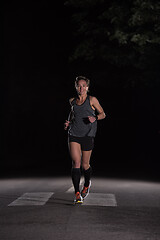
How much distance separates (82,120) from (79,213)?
6.09 feet

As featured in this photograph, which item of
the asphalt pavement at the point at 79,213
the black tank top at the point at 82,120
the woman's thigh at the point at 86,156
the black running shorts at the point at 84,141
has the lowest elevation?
the asphalt pavement at the point at 79,213

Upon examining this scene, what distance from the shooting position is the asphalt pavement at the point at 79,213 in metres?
6.76

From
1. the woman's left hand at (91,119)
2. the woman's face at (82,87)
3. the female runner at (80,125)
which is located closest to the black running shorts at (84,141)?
the female runner at (80,125)

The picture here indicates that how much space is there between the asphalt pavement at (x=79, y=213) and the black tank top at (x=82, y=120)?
3.88ft

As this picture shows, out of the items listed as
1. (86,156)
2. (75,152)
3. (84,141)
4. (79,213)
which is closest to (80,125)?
(84,141)

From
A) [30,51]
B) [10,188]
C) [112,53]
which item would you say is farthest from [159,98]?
[10,188]

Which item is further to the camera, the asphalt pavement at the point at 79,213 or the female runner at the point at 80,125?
the female runner at the point at 80,125

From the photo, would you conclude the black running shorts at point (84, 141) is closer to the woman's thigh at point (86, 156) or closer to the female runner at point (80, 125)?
the female runner at point (80, 125)

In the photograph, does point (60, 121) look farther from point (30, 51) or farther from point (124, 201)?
point (124, 201)

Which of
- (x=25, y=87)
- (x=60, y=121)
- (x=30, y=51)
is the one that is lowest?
(x=60, y=121)

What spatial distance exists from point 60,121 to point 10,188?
41.1 metres

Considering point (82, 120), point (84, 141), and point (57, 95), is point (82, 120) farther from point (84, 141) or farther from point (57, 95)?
point (57, 95)

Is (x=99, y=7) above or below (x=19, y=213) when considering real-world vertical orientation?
above

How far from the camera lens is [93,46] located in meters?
25.1
